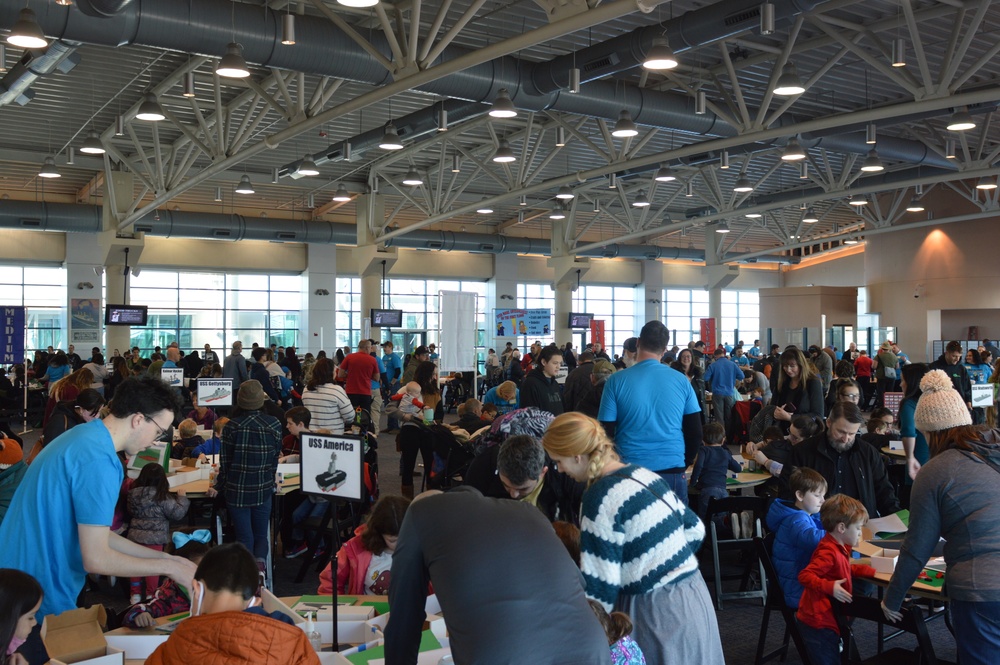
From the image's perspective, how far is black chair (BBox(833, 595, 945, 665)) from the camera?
3.32 m

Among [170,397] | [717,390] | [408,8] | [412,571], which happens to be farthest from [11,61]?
[412,571]

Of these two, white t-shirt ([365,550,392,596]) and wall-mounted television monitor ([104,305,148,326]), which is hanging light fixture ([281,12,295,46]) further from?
wall-mounted television monitor ([104,305,148,326])

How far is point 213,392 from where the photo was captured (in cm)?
909

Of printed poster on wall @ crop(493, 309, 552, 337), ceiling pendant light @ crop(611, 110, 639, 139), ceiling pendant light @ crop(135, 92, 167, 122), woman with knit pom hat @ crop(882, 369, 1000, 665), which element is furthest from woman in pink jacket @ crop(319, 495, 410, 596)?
printed poster on wall @ crop(493, 309, 552, 337)

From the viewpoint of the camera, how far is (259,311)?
25203mm

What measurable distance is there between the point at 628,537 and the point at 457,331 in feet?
26.9

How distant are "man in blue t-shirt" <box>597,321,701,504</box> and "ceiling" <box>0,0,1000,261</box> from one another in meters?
2.84

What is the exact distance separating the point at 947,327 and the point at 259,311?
63.1ft

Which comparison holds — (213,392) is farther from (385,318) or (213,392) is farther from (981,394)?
(385,318)

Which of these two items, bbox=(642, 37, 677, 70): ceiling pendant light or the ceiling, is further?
the ceiling

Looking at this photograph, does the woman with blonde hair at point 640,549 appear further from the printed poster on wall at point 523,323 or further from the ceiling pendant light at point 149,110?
the printed poster on wall at point 523,323

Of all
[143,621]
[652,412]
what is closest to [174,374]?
[652,412]

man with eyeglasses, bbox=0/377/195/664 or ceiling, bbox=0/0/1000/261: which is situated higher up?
ceiling, bbox=0/0/1000/261

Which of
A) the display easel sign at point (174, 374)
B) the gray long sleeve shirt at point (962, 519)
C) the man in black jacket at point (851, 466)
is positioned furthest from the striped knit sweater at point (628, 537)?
the display easel sign at point (174, 374)
